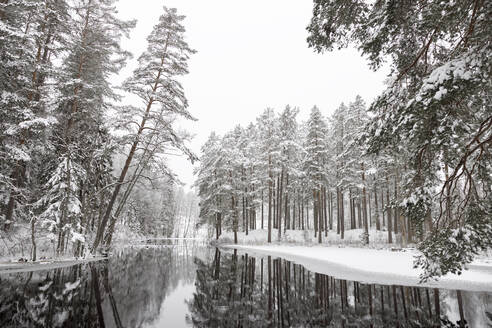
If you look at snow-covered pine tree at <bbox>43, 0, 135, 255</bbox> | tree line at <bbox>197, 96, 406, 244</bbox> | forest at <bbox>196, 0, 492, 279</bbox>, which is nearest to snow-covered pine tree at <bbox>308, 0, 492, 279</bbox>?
forest at <bbox>196, 0, 492, 279</bbox>

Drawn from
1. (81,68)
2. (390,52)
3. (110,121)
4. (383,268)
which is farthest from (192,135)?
(383,268)

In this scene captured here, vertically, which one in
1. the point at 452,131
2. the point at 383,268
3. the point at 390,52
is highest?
the point at 390,52

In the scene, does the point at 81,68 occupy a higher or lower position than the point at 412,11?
higher

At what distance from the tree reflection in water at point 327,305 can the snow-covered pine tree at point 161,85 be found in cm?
896

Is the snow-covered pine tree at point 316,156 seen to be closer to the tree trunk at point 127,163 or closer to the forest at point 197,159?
the forest at point 197,159

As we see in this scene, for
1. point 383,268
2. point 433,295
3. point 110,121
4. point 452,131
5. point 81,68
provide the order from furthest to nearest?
point 81,68
point 110,121
point 383,268
point 433,295
point 452,131

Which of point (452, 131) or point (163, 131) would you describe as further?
point (163, 131)

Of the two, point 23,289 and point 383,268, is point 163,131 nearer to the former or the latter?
point 23,289

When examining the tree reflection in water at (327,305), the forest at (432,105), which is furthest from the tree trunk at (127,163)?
the forest at (432,105)

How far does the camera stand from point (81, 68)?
47.5 feet

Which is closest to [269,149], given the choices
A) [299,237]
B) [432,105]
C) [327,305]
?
[299,237]

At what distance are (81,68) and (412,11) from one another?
16.3 metres

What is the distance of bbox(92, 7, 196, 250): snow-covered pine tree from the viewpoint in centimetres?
1471

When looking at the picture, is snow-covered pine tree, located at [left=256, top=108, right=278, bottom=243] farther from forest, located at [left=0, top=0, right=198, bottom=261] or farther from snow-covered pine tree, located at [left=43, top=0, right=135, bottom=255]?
snow-covered pine tree, located at [left=43, top=0, right=135, bottom=255]
